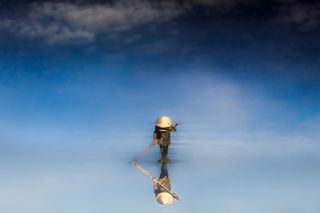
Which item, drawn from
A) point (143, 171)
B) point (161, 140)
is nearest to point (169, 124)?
point (161, 140)

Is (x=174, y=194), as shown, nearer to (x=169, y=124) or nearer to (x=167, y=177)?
(x=167, y=177)

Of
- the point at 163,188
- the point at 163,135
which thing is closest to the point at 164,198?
the point at 163,188

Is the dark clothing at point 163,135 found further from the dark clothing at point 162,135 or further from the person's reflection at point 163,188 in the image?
the person's reflection at point 163,188

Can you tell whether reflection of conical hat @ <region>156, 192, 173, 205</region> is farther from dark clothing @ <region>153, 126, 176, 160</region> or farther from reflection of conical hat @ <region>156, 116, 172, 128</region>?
reflection of conical hat @ <region>156, 116, 172, 128</region>

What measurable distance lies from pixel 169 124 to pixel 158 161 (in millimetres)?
8381

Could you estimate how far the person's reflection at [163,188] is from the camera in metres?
95.7

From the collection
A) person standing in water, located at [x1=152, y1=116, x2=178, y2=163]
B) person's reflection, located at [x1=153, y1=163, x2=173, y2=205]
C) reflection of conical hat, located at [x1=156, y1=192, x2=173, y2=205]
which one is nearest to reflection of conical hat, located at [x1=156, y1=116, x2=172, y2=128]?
person standing in water, located at [x1=152, y1=116, x2=178, y2=163]

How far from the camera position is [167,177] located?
9881cm

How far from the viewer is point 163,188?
97.4 meters

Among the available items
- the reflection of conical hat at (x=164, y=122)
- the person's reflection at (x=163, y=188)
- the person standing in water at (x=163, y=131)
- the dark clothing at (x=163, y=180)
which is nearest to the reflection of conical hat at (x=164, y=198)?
the person's reflection at (x=163, y=188)

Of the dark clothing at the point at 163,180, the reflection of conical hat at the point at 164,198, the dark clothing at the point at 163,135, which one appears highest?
the dark clothing at the point at 163,135

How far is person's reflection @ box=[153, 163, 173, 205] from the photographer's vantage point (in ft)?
314

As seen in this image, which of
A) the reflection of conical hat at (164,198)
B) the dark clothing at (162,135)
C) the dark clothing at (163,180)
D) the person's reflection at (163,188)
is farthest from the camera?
the dark clothing at (163,180)

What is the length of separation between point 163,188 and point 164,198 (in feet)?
7.38
